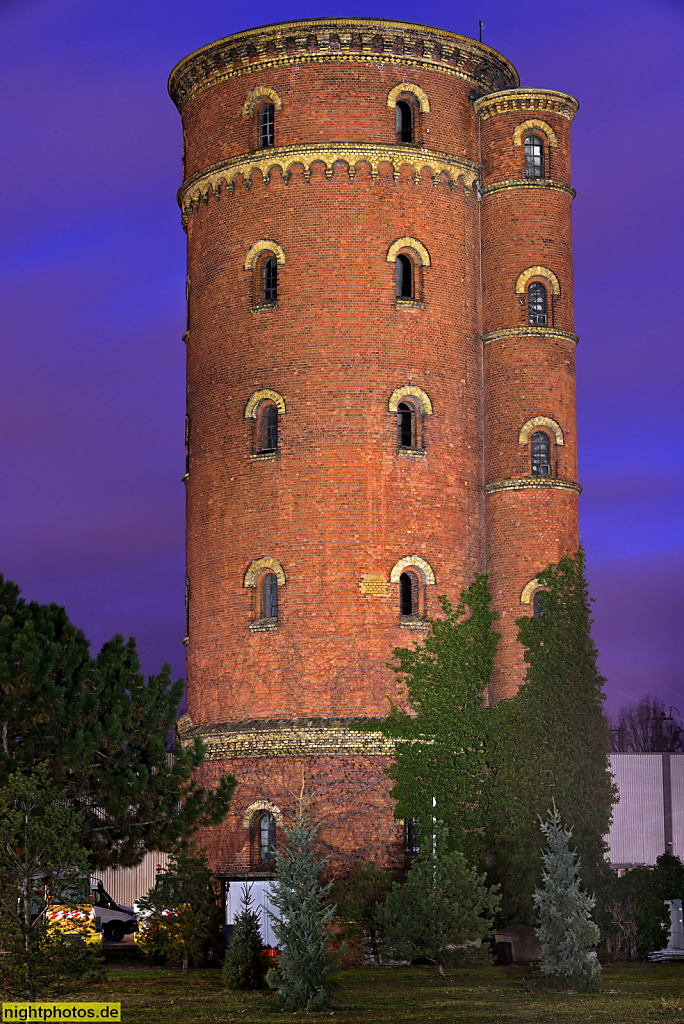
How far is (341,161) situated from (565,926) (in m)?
21.2

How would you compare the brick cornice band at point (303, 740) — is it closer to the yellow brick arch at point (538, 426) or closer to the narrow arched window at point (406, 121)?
the yellow brick arch at point (538, 426)

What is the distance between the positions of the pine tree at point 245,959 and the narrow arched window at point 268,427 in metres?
15.2

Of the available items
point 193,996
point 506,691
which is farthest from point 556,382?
point 193,996

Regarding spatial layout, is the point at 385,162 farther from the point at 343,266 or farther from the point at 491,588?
the point at 491,588

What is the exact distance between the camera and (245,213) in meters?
39.5

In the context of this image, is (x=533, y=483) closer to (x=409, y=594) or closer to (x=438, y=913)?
(x=409, y=594)

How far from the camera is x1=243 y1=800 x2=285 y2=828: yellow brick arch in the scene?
3631 cm

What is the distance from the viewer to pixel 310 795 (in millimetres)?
35688

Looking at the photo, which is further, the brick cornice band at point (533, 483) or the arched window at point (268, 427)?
the brick cornice band at point (533, 483)

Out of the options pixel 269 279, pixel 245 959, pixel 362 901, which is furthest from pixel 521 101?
pixel 245 959

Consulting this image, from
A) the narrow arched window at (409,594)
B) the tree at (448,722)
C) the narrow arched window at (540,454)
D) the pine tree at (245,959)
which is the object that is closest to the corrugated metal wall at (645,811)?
the narrow arched window at (540,454)

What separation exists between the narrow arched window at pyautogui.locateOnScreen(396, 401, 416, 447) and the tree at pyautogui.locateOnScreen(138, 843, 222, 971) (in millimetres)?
12223

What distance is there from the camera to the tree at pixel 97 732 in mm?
27250

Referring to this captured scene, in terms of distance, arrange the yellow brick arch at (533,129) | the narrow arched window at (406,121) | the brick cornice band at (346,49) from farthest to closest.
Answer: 1. the yellow brick arch at (533,129)
2. the narrow arched window at (406,121)
3. the brick cornice band at (346,49)
